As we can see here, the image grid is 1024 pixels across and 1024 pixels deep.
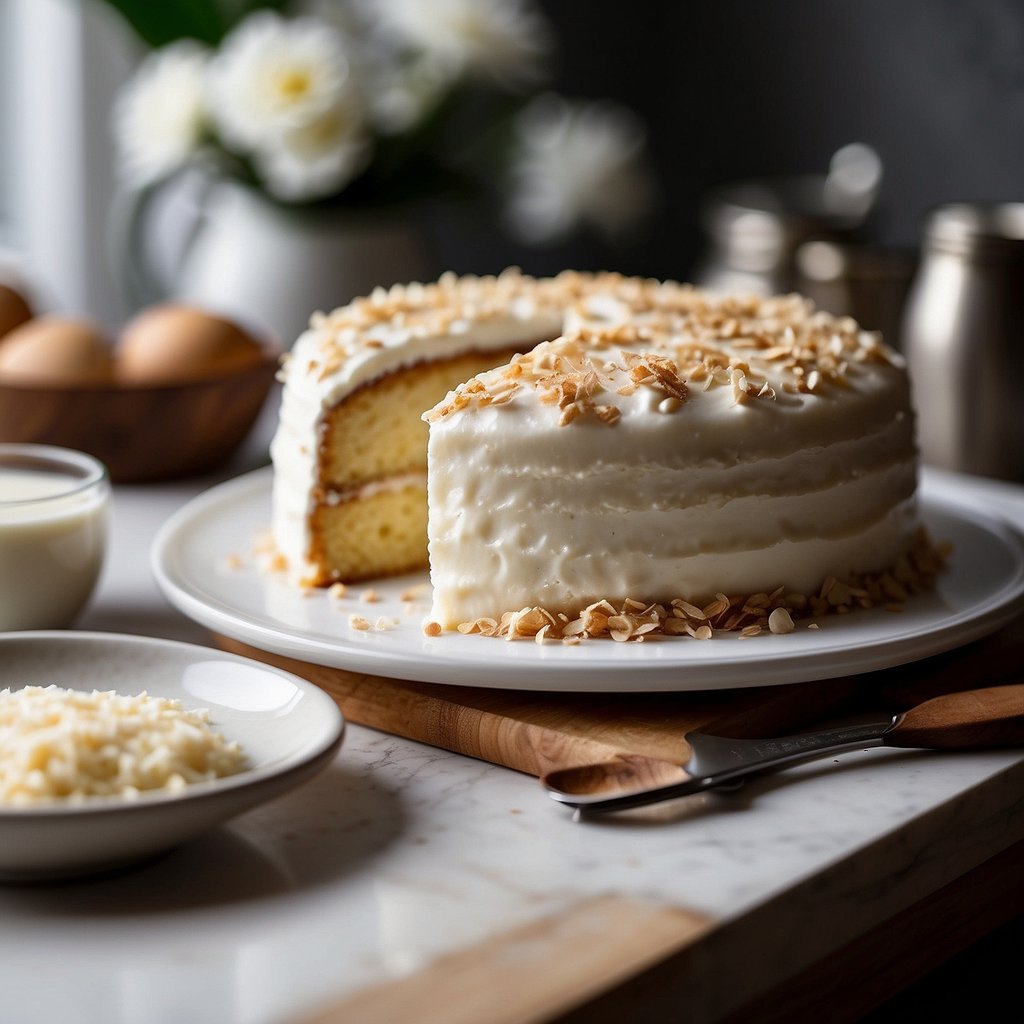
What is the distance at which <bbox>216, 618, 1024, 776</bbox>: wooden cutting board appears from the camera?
A: 1.47 m

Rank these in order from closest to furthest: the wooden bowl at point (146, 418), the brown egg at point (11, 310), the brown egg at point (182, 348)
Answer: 1. the wooden bowl at point (146, 418)
2. the brown egg at point (182, 348)
3. the brown egg at point (11, 310)

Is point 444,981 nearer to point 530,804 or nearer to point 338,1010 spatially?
point 338,1010

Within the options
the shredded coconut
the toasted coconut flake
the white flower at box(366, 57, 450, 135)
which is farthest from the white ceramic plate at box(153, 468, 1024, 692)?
the white flower at box(366, 57, 450, 135)

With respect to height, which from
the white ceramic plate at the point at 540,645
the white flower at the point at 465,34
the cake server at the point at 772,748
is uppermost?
the white flower at the point at 465,34

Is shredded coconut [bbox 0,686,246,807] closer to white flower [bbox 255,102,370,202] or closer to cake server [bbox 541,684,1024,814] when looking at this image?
cake server [bbox 541,684,1024,814]

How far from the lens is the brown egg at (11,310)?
2.72m

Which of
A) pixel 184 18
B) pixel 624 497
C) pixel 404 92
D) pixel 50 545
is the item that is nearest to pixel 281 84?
pixel 404 92

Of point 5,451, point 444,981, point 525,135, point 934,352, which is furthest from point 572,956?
point 525,135

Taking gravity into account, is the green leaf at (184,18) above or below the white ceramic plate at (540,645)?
above

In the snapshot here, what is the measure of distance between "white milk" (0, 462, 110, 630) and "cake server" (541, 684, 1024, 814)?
2.46ft

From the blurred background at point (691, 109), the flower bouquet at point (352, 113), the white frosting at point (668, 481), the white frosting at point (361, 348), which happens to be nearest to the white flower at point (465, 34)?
the flower bouquet at point (352, 113)

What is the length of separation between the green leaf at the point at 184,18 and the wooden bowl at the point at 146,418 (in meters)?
0.96

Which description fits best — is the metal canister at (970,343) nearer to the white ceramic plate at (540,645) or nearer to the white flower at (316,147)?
the white ceramic plate at (540,645)

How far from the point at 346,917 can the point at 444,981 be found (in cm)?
13
